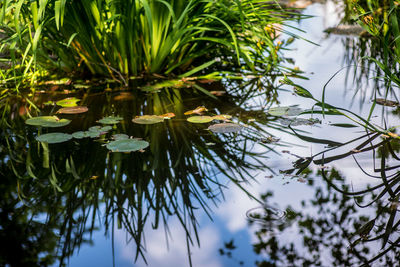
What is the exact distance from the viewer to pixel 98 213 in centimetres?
143

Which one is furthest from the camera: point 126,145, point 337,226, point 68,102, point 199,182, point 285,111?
point 68,102

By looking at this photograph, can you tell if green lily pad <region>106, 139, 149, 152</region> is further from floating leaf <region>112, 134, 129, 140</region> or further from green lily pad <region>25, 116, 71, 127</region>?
green lily pad <region>25, 116, 71, 127</region>

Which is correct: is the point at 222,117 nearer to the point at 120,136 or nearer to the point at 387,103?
the point at 120,136

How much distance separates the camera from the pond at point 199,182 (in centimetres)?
125

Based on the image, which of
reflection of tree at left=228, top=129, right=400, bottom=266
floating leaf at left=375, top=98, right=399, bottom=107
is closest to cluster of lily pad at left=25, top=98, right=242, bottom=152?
reflection of tree at left=228, top=129, right=400, bottom=266

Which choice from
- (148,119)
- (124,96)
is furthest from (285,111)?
(124,96)

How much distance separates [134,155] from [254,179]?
0.50 metres

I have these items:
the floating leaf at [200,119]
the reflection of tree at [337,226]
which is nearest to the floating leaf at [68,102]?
the floating leaf at [200,119]

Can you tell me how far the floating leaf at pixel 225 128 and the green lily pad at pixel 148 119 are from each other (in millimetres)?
271

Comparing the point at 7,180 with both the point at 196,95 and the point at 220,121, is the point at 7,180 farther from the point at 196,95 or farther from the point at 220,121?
the point at 196,95

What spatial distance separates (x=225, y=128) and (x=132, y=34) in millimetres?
896

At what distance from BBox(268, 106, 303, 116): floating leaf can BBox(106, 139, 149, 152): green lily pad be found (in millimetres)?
722

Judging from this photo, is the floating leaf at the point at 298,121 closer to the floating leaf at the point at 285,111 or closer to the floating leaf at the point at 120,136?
the floating leaf at the point at 285,111

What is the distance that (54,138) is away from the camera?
1.94 metres
